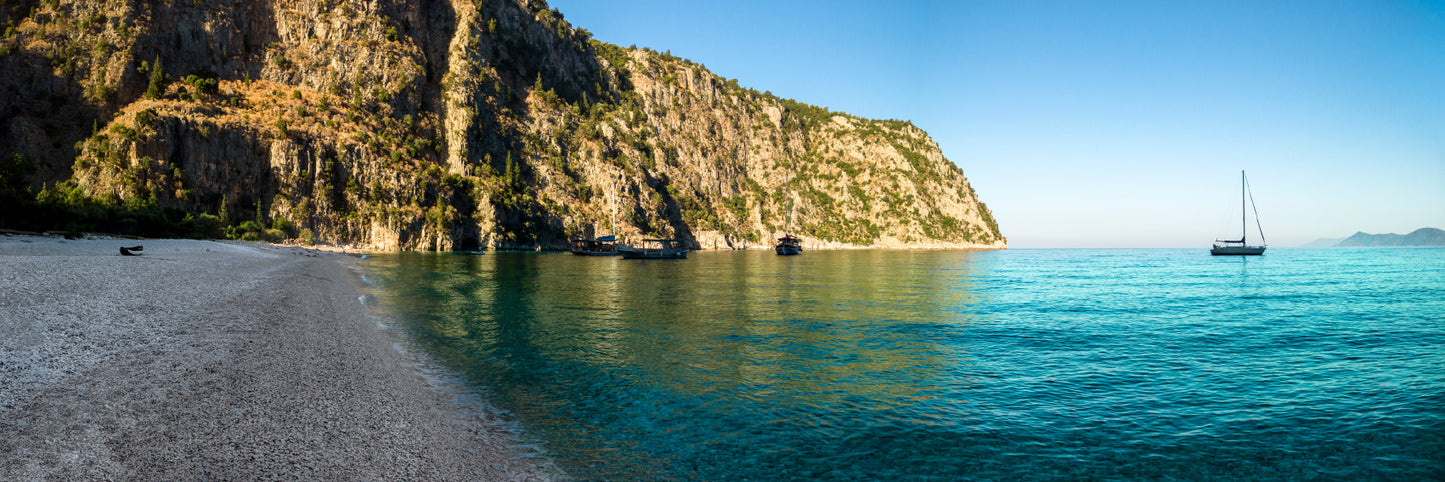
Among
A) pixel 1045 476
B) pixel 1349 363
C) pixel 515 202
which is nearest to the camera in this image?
pixel 1045 476

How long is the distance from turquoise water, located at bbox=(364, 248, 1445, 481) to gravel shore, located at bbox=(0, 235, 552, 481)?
4.44 feet

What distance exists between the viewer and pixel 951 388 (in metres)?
13.0

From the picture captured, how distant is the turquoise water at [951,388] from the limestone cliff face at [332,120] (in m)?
102

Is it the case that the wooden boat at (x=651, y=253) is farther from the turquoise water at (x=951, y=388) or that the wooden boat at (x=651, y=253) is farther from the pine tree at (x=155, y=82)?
the pine tree at (x=155, y=82)

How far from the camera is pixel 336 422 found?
8.45 m

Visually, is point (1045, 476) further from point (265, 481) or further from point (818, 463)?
point (265, 481)

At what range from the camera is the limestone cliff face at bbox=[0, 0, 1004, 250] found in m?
97.6

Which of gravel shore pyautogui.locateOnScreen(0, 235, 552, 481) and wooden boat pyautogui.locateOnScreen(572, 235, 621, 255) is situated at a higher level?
wooden boat pyautogui.locateOnScreen(572, 235, 621, 255)

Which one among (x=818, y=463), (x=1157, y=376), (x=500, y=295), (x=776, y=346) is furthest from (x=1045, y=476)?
(x=500, y=295)

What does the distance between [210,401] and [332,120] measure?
13413 cm

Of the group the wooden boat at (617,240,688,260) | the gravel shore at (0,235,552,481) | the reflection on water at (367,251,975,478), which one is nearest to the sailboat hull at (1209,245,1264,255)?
the wooden boat at (617,240,688,260)

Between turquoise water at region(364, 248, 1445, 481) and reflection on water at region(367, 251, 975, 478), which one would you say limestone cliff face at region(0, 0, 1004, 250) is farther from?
turquoise water at region(364, 248, 1445, 481)

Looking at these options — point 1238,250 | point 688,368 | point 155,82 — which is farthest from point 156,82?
point 1238,250

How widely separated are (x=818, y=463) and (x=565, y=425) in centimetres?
411
